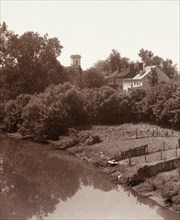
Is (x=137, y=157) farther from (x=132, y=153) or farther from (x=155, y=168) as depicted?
(x=155, y=168)

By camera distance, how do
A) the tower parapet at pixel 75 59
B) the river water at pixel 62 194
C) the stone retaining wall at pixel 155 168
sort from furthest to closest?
the tower parapet at pixel 75 59
the stone retaining wall at pixel 155 168
the river water at pixel 62 194

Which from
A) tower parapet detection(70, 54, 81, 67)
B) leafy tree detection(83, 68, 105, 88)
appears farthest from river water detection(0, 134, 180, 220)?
tower parapet detection(70, 54, 81, 67)

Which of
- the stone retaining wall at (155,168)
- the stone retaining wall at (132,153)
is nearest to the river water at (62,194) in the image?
the stone retaining wall at (155,168)

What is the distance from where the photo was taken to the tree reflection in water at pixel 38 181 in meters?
26.9

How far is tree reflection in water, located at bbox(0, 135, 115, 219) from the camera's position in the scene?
1058 inches

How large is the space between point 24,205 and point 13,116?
31.4 m

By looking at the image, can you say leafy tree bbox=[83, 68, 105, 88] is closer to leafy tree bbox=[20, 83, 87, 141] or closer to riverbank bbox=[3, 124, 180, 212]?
leafy tree bbox=[20, 83, 87, 141]

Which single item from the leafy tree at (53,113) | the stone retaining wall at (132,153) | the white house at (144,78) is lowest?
the stone retaining wall at (132,153)

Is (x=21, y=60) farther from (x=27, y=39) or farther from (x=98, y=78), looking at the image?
(x=98, y=78)

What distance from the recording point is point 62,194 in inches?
1183

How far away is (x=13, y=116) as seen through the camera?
5722 centimetres

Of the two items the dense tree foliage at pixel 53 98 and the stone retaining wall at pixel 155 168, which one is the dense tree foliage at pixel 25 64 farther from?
the stone retaining wall at pixel 155 168

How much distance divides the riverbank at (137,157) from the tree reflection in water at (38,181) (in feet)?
5.08

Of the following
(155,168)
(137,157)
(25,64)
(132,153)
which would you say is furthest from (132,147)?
(25,64)
